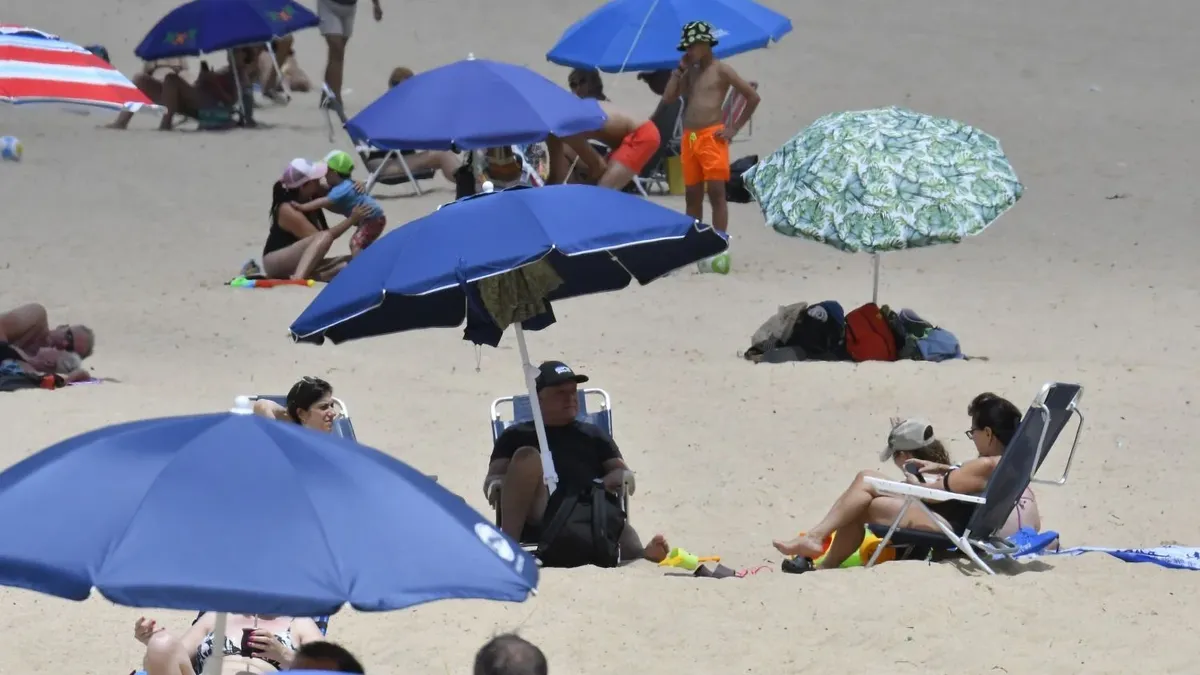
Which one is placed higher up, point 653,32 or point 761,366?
point 653,32

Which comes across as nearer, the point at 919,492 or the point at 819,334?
the point at 919,492

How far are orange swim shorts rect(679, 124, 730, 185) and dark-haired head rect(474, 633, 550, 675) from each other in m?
8.57

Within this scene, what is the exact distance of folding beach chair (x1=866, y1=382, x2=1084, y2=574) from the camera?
613cm

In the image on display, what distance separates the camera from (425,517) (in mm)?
3594

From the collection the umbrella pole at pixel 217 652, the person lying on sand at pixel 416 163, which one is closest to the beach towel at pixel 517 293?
the umbrella pole at pixel 217 652

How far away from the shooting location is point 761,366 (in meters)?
9.48

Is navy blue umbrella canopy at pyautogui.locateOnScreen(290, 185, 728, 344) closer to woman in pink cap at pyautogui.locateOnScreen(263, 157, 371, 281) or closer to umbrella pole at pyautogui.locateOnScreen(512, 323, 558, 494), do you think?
umbrella pole at pyautogui.locateOnScreen(512, 323, 558, 494)

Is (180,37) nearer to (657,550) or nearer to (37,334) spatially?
(37,334)

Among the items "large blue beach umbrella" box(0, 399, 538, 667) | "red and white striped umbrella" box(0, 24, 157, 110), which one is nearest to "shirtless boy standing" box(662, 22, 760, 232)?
"red and white striped umbrella" box(0, 24, 157, 110)

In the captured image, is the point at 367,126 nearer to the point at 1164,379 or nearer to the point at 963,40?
the point at 1164,379

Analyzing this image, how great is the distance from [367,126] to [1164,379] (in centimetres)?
471

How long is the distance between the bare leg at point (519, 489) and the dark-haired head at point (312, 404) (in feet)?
2.24

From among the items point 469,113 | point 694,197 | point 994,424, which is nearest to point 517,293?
point 994,424

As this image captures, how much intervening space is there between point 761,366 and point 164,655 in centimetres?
517
